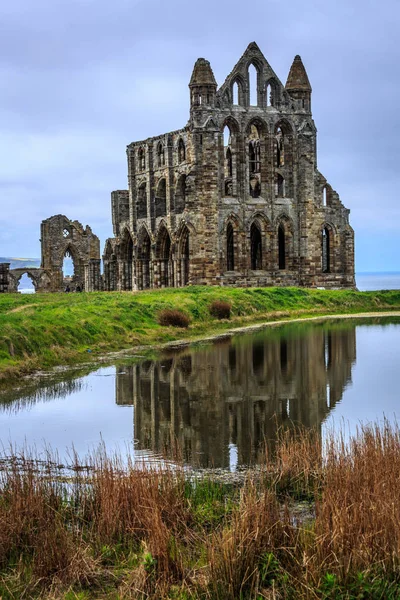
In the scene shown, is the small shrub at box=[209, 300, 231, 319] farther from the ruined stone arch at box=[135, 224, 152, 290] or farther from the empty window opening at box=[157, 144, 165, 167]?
the empty window opening at box=[157, 144, 165, 167]

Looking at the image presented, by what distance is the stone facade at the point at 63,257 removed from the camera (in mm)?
71438

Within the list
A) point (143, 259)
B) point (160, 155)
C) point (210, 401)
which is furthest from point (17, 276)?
point (210, 401)

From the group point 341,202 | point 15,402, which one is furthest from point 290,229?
point 15,402

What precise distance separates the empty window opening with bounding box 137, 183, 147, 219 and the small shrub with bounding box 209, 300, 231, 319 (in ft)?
87.1

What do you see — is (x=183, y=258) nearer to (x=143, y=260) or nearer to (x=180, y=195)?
(x=180, y=195)

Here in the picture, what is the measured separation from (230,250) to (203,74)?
40.4ft

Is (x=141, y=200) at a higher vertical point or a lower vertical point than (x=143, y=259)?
higher

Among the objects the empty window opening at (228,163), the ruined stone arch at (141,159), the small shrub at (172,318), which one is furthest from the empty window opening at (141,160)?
the small shrub at (172,318)

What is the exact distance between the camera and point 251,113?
56.6 meters

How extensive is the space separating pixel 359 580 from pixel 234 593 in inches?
47.4

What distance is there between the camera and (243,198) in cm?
5659

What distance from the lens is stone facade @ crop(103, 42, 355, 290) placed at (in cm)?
5456

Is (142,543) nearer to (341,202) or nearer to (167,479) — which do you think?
(167,479)

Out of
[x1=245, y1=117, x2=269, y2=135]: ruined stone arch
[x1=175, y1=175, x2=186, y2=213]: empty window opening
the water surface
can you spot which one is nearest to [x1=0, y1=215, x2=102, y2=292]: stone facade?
[x1=175, y1=175, x2=186, y2=213]: empty window opening
